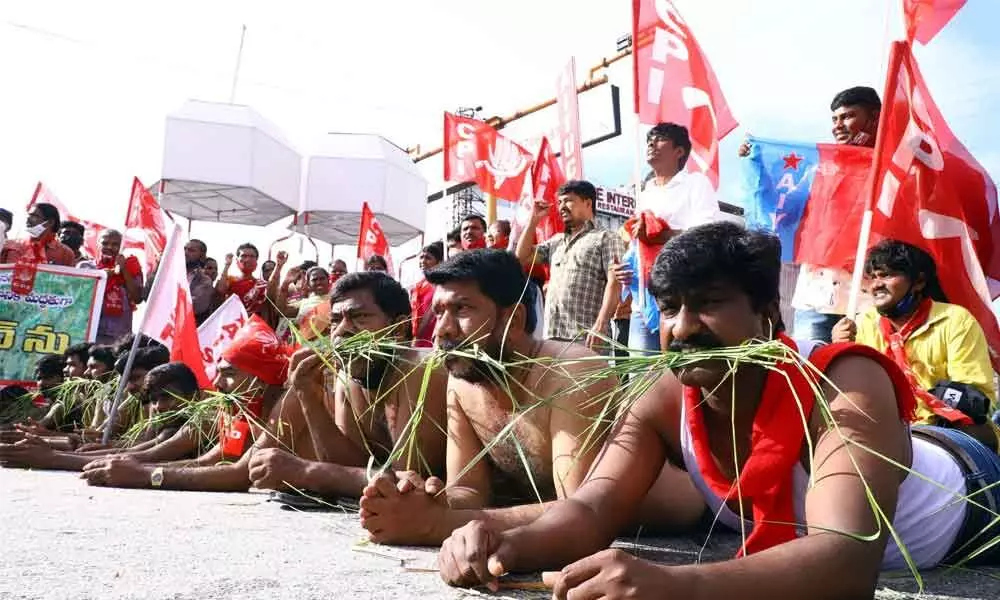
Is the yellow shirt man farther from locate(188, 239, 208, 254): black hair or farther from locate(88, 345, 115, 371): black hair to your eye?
locate(188, 239, 208, 254): black hair

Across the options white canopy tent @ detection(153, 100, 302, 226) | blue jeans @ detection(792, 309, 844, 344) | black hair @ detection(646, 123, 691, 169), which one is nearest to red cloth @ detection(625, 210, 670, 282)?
black hair @ detection(646, 123, 691, 169)

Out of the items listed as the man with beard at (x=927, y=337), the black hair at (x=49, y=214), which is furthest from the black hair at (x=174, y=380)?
the man with beard at (x=927, y=337)

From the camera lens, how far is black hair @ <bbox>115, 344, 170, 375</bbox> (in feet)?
18.7

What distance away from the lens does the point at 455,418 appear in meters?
2.57

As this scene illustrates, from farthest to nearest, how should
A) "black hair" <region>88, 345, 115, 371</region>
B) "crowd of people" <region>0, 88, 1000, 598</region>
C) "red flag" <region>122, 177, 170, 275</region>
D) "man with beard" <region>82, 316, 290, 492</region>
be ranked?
"red flag" <region>122, 177, 170, 275</region>, "black hair" <region>88, 345, 115, 371</region>, "man with beard" <region>82, 316, 290, 492</region>, "crowd of people" <region>0, 88, 1000, 598</region>

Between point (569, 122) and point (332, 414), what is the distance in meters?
4.81

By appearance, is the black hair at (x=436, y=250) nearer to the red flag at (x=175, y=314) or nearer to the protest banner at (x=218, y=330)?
the protest banner at (x=218, y=330)

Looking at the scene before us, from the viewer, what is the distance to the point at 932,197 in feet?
11.7

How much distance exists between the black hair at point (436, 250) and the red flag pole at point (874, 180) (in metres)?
3.75

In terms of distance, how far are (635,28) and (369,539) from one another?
378 centimetres

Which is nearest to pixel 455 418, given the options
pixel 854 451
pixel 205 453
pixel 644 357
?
pixel 644 357

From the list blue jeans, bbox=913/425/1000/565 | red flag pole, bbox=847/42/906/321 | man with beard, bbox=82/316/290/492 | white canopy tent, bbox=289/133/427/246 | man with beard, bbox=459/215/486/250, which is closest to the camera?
blue jeans, bbox=913/425/1000/565

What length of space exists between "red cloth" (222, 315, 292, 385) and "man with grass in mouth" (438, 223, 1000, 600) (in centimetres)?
253

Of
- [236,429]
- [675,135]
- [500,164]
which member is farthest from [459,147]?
[236,429]
